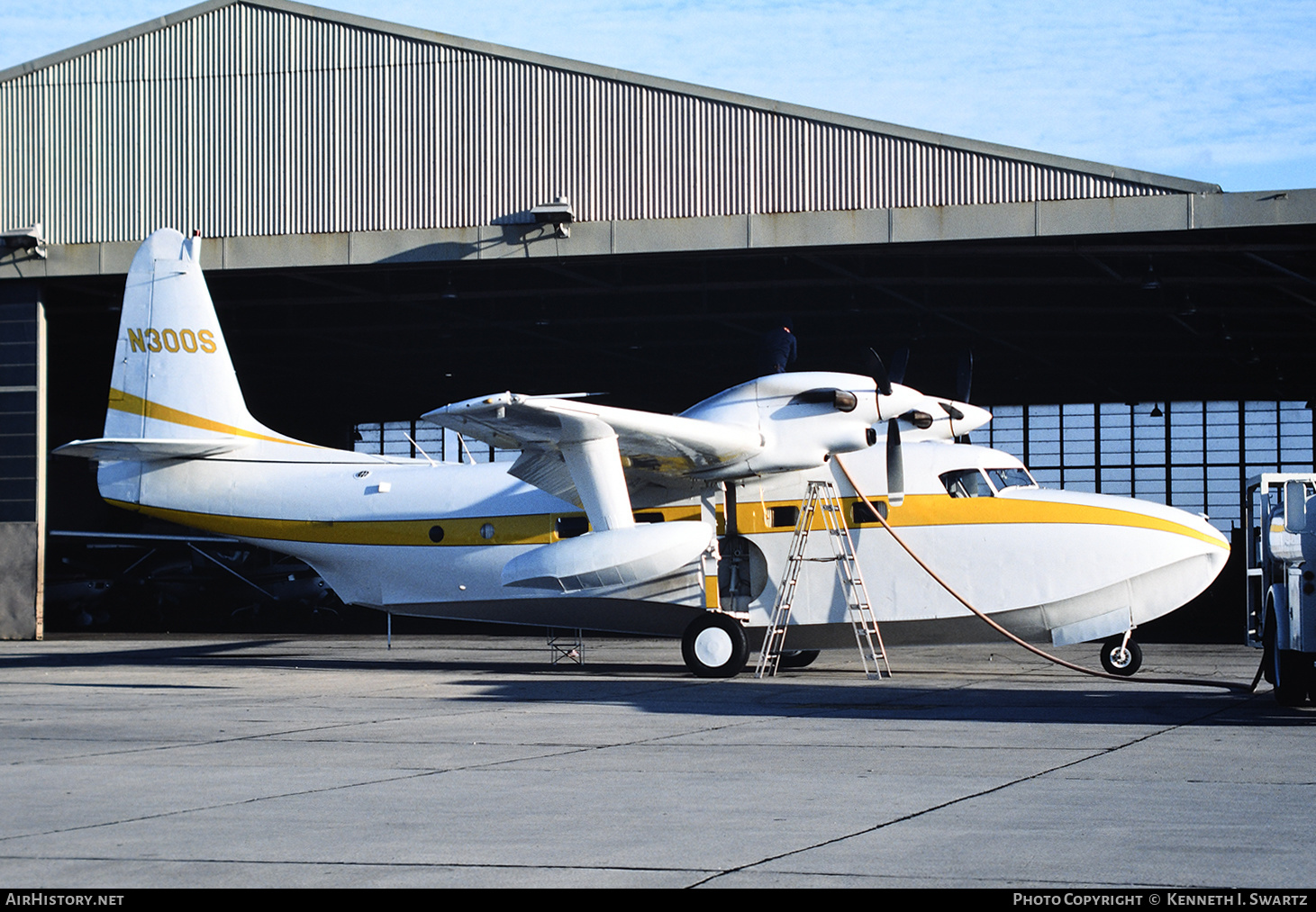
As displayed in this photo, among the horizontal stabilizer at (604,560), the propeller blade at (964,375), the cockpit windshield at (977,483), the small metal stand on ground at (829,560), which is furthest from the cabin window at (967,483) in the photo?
the horizontal stabilizer at (604,560)

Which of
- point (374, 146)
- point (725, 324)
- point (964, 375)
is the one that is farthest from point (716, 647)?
point (725, 324)

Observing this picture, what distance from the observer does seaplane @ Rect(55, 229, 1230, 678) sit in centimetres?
1677

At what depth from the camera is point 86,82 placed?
95.5ft

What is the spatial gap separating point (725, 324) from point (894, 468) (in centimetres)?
1899

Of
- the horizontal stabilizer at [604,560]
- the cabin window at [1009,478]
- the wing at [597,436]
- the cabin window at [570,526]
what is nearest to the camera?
the wing at [597,436]

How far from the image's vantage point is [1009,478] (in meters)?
18.5

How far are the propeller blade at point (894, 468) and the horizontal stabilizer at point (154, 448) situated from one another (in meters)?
10.9

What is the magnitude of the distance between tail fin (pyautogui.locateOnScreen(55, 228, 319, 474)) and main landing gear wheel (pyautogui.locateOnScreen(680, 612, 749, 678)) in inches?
314

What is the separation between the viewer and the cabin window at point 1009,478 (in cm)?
1834

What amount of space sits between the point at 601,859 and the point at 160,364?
60.3 feet

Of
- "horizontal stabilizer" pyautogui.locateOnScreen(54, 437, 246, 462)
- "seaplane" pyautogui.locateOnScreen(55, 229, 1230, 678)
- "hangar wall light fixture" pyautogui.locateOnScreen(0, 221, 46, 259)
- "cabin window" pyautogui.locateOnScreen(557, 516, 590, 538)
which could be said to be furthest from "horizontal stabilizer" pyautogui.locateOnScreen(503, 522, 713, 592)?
"hangar wall light fixture" pyautogui.locateOnScreen(0, 221, 46, 259)

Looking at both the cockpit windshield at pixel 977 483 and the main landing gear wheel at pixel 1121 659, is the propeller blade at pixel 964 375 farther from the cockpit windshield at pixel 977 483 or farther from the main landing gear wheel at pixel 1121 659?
the main landing gear wheel at pixel 1121 659
